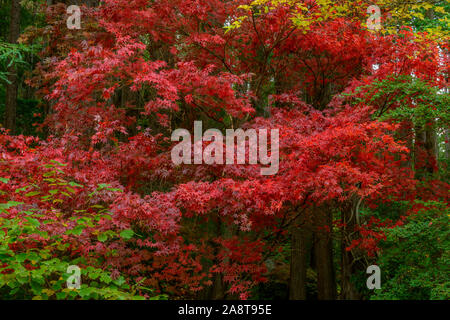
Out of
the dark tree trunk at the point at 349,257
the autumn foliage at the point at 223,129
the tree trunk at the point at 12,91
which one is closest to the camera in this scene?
the autumn foliage at the point at 223,129

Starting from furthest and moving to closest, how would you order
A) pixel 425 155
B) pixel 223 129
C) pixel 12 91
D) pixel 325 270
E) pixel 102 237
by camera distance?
pixel 12 91 < pixel 425 155 < pixel 325 270 < pixel 223 129 < pixel 102 237

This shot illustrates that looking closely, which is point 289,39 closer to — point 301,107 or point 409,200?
point 301,107

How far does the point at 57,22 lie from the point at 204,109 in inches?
167

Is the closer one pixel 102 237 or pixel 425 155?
pixel 102 237

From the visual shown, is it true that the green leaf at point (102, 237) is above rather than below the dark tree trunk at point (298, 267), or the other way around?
above

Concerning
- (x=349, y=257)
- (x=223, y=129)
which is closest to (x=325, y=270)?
(x=349, y=257)

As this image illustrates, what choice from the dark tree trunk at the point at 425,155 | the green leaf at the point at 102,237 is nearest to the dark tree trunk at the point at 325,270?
the dark tree trunk at the point at 425,155

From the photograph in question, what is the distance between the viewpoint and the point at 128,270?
212 inches

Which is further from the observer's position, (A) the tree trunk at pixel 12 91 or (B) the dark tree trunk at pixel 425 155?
(A) the tree trunk at pixel 12 91

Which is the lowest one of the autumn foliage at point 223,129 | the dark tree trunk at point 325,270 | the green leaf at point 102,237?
the dark tree trunk at point 325,270

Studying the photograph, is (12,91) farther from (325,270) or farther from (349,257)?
(349,257)

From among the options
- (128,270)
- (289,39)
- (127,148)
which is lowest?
(128,270)

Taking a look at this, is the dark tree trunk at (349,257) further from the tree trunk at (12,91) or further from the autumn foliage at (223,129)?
the tree trunk at (12,91)

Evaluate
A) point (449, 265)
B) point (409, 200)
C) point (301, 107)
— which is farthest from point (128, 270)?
point (409, 200)
